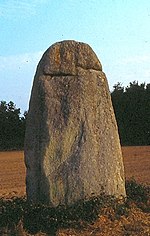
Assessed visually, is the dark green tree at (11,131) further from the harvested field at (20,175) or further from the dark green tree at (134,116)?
the harvested field at (20,175)

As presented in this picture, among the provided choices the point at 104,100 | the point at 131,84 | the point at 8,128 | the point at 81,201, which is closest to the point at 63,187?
the point at 81,201

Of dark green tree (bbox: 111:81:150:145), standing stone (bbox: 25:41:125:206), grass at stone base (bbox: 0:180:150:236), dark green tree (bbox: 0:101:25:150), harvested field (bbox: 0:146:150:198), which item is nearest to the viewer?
grass at stone base (bbox: 0:180:150:236)

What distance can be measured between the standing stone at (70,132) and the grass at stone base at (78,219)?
37 cm

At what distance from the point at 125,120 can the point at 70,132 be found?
44.4 m

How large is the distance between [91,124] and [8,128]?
155ft

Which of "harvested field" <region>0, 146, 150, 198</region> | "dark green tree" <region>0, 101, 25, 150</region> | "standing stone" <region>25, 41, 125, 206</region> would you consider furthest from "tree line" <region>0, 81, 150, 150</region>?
"standing stone" <region>25, 41, 125, 206</region>

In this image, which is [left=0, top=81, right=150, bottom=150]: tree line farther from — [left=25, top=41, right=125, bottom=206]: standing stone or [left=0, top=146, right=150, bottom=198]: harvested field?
[left=25, top=41, right=125, bottom=206]: standing stone

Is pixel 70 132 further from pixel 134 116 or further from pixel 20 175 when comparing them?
pixel 134 116

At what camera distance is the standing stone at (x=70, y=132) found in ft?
30.4

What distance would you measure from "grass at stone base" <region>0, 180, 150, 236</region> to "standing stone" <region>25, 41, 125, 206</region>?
1.21 feet

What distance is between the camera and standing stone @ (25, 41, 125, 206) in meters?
9.27

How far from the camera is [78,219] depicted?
8.61 m

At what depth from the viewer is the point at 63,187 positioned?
363 inches

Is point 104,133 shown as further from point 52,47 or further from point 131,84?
point 131,84
